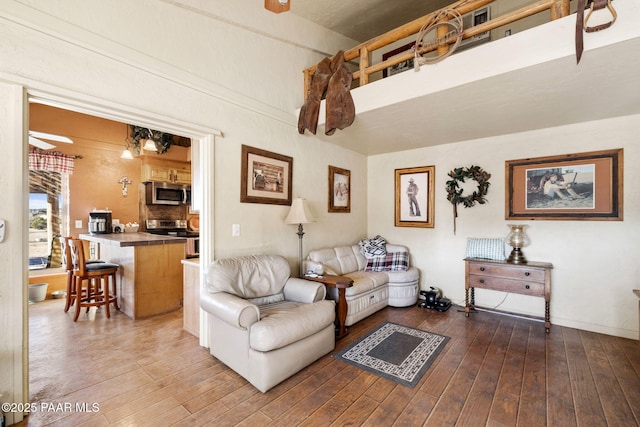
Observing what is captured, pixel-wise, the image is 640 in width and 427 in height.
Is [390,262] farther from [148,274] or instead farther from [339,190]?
[148,274]

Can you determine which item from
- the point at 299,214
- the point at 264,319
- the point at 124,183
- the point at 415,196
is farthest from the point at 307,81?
the point at 124,183

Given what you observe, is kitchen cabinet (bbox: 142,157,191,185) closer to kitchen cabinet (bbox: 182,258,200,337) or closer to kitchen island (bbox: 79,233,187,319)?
kitchen island (bbox: 79,233,187,319)

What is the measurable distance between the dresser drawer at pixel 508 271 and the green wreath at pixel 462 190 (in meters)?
0.71

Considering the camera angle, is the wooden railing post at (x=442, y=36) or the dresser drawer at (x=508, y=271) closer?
the wooden railing post at (x=442, y=36)

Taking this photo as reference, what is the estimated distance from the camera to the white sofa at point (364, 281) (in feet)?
10.6

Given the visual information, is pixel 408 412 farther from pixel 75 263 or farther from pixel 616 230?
pixel 75 263

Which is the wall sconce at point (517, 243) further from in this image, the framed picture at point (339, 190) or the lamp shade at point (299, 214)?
the lamp shade at point (299, 214)

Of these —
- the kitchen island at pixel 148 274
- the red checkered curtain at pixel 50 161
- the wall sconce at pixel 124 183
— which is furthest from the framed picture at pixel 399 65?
the red checkered curtain at pixel 50 161

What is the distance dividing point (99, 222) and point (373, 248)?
460 centimetres

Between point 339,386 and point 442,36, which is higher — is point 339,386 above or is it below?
below

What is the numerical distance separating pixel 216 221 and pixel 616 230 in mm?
4337

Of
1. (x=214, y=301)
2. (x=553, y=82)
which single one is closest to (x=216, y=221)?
(x=214, y=301)

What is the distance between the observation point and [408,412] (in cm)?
180

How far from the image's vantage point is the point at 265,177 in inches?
124
